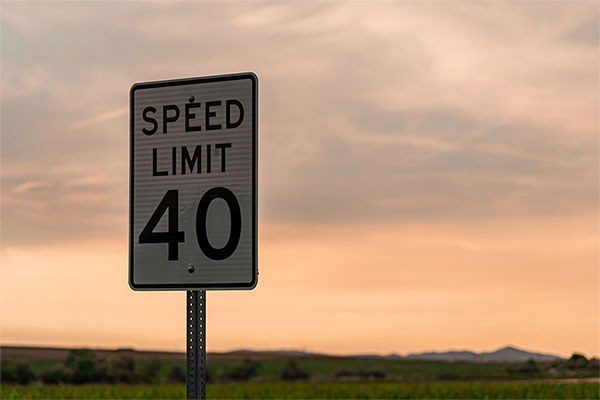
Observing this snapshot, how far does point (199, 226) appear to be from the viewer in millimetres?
7070

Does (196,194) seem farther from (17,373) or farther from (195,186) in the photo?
(17,373)

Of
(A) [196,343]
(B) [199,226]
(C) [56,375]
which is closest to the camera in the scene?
(B) [199,226]

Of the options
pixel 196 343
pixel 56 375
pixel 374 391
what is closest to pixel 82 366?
pixel 56 375

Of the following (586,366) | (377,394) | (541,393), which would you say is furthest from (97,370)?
(586,366)

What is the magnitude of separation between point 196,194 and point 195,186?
6 centimetres

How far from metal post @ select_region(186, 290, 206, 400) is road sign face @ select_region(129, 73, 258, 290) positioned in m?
0.15

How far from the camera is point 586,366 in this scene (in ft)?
172

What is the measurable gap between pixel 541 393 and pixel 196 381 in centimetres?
Result: 2223

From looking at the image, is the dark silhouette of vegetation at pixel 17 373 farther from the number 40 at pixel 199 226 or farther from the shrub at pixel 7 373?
the number 40 at pixel 199 226

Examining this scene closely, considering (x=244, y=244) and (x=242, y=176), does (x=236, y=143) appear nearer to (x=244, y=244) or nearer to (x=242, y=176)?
(x=242, y=176)

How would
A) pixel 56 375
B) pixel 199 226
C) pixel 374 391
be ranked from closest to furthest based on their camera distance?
1. pixel 199 226
2. pixel 374 391
3. pixel 56 375

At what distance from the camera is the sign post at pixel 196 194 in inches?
275

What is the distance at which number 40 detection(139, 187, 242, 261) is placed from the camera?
6973 mm

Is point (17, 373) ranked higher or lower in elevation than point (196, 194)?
lower
